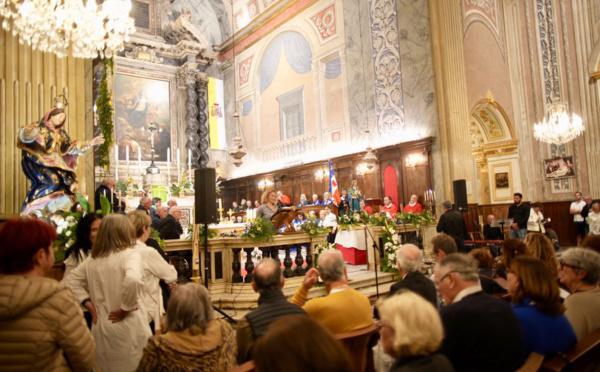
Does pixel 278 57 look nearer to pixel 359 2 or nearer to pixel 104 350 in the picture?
pixel 359 2

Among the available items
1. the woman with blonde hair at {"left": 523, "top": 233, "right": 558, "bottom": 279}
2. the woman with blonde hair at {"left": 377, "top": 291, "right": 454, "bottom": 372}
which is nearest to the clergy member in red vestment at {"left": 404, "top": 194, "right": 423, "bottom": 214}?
the woman with blonde hair at {"left": 523, "top": 233, "right": 558, "bottom": 279}

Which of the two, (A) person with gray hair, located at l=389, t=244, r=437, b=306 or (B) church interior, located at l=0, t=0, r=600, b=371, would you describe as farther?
(A) person with gray hair, located at l=389, t=244, r=437, b=306

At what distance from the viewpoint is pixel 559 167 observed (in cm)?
1284

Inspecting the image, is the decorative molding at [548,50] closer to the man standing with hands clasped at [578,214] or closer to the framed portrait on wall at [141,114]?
the man standing with hands clasped at [578,214]

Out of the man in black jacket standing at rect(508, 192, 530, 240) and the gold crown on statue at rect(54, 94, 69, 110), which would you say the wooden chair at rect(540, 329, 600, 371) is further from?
the man in black jacket standing at rect(508, 192, 530, 240)

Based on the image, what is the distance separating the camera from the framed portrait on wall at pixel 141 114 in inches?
682

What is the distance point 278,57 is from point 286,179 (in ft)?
17.6

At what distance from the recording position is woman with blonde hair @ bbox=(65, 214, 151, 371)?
2.64m

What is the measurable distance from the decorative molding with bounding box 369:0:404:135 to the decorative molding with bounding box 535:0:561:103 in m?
4.71

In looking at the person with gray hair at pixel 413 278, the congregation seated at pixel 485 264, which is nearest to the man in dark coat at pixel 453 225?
the congregation seated at pixel 485 264

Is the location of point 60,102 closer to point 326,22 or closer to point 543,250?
point 543,250

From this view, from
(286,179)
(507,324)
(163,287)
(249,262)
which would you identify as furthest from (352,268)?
(286,179)

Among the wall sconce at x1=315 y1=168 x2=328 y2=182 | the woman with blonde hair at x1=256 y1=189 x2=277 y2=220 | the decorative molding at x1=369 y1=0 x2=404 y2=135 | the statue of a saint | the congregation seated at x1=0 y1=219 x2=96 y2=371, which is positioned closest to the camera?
the congregation seated at x1=0 y1=219 x2=96 y2=371

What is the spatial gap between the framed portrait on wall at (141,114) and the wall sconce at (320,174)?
22.9 ft
